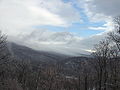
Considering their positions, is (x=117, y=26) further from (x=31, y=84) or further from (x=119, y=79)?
(x=31, y=84)

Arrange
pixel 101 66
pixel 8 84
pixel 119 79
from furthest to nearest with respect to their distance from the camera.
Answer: pixel 8 84 → pixel 101 66 → pixel 119 79

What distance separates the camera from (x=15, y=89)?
139 feet

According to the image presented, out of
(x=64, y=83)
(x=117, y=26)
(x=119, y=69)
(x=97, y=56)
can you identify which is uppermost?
(x=117, y=26)

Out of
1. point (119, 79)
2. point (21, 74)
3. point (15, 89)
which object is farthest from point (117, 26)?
point (21, 74)

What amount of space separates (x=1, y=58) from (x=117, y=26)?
1692 centimetres

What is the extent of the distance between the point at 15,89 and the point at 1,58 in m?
19.5

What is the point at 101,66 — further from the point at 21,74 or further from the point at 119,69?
the point at 21,74

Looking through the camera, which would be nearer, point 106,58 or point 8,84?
point 106,58

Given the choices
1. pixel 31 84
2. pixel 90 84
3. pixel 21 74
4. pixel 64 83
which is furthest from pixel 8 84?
pixel 64 83

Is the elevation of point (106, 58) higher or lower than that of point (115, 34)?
lower

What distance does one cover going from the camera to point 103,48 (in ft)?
138

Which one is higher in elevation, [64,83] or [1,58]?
[1,58]

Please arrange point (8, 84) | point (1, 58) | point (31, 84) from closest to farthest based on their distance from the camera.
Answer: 1. point (1, 58)
2. point (8, 84)
3. point (31, 84)

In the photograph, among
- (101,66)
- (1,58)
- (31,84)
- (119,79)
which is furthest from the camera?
(31,84)
